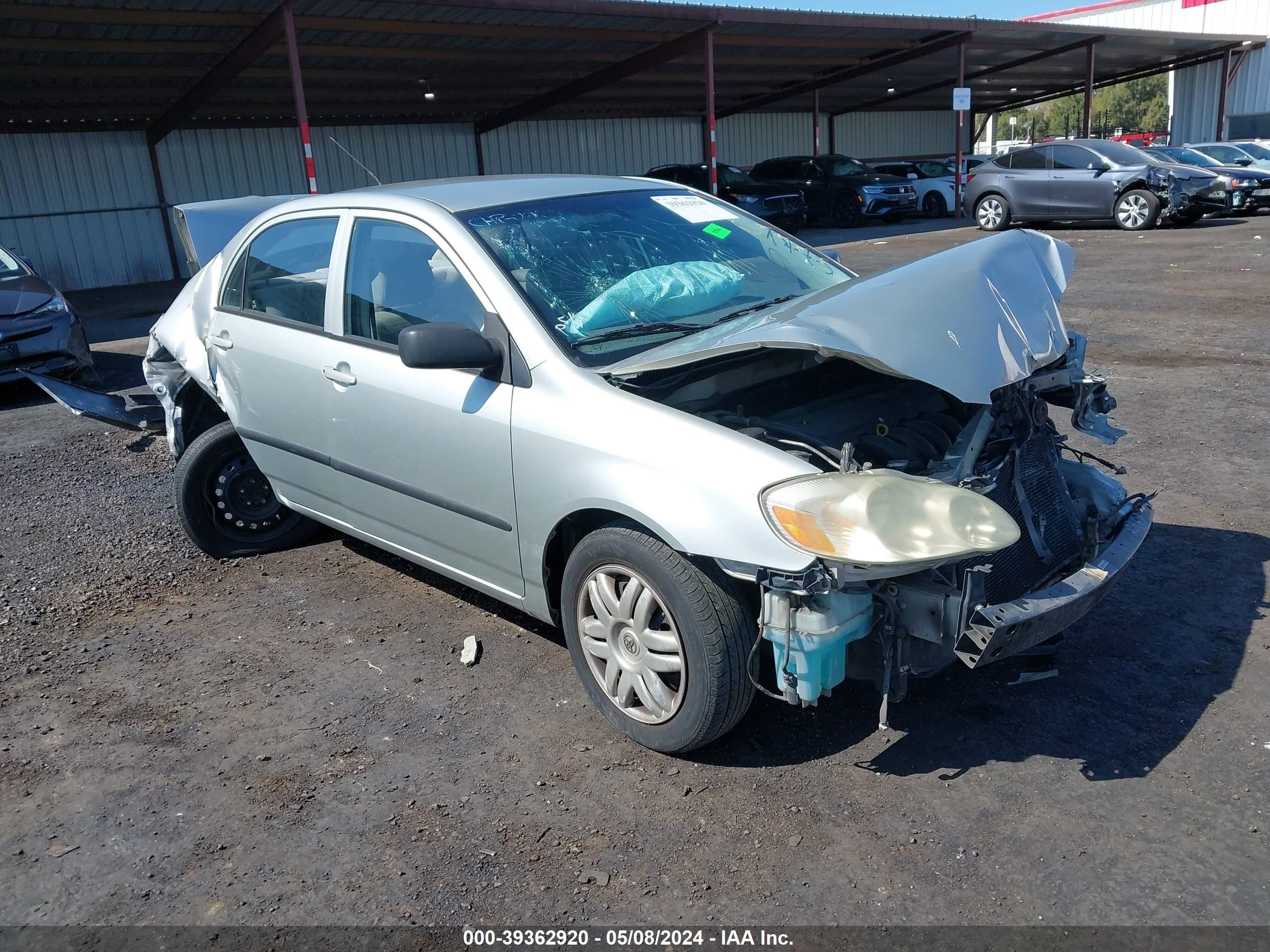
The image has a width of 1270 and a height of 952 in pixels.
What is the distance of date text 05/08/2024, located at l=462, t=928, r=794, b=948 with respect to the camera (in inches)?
95.2

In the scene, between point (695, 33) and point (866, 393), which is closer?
point (866, 393)

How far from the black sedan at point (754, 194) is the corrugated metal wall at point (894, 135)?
42.9 feet

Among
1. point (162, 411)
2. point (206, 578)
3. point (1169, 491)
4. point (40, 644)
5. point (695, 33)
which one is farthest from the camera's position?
point (695, 33)

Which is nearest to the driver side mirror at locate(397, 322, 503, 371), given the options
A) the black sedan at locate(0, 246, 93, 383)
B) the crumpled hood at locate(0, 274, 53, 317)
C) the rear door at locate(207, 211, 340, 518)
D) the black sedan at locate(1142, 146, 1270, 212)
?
the rear door at locate(207, 211, 340, 518)

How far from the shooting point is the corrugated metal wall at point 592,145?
85.6 ft

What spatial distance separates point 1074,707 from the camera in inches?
129

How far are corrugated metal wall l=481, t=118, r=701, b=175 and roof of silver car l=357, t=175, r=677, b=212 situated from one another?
69.6 feet

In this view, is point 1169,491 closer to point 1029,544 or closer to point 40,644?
point 1029,544

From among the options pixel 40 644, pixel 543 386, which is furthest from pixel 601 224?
pixel 40 644

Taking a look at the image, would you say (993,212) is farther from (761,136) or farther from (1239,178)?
(761,136)

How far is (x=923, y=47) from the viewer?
24281mm

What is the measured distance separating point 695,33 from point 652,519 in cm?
1860

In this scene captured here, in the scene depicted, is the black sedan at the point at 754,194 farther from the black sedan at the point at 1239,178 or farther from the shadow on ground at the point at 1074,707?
the shadow on ground at the point at 1074,707

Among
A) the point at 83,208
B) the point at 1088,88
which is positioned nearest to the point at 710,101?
the point at 83,208
